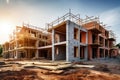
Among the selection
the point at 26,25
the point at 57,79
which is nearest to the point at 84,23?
the point at 26,25

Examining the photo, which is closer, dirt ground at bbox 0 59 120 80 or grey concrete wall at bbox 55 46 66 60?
dirt ground at bbox 0 59 120 80

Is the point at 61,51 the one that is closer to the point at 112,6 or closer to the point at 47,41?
the point at 47,41

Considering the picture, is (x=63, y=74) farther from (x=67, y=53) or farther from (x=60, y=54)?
(x=60, y=54)

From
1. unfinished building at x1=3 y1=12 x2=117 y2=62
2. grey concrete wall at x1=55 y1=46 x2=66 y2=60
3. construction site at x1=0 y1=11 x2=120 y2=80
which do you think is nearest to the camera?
construction site at x1=0 y1=11 x2=120 y2=80

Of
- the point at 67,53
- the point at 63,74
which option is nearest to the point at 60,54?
the point at 67,53

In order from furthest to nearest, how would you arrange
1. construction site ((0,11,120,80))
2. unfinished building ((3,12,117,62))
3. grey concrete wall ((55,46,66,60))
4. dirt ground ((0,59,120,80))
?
1. grey concrete wall ((55,46,66,60))
2. unfinished building ((3,12,117,62))
3. construction site ((0,11,120,80))
4. dirt ground ((0,59,120,80))

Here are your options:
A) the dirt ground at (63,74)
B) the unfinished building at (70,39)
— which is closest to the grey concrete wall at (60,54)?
the unfinished building at (70,39)

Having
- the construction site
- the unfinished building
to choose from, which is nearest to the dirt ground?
the construction site

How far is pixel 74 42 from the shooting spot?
17250 mm

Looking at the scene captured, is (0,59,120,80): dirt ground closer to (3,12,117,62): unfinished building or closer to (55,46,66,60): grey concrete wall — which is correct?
(3,12,117,62): unfinished building

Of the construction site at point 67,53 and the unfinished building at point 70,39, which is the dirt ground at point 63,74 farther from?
the unfinished building at point 70,39

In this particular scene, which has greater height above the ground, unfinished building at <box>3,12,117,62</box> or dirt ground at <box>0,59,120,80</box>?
unfinished building at <box>3,12,117,62</box>

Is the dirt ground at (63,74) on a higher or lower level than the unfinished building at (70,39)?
lower

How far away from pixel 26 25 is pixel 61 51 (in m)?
13.1
